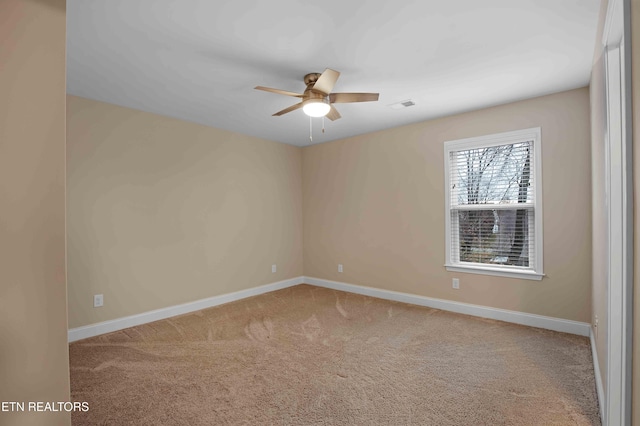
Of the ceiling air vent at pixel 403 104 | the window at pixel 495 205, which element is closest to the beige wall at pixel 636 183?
the ceiling air vent at pixel 403 104

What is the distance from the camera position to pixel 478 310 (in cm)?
396

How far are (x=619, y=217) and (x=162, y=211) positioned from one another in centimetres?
417

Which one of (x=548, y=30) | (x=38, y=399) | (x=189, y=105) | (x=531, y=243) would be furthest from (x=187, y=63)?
(x=531, y=243)

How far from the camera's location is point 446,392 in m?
2.33

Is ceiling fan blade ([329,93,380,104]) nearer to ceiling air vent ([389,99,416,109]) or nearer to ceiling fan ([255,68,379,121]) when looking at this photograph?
ceiling fan ([255,68,379,121])

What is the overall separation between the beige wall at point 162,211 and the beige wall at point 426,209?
850mm

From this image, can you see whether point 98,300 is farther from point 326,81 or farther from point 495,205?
point 495,205

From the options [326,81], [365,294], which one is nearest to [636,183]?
[326,81]

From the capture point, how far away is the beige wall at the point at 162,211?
3438 millimetres

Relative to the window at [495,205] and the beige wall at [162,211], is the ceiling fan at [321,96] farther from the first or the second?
the beige wall at [162,211]

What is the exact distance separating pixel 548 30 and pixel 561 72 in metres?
0.89

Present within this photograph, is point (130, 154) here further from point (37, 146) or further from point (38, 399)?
point (38, 399)

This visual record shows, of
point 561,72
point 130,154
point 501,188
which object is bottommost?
point 501,188

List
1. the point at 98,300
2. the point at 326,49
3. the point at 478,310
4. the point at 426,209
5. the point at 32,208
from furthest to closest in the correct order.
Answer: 1. the point at 426,209
2. the point at 478,310
3. the point at 98,300
4. the point at 326,49
5. the point at 32,208
